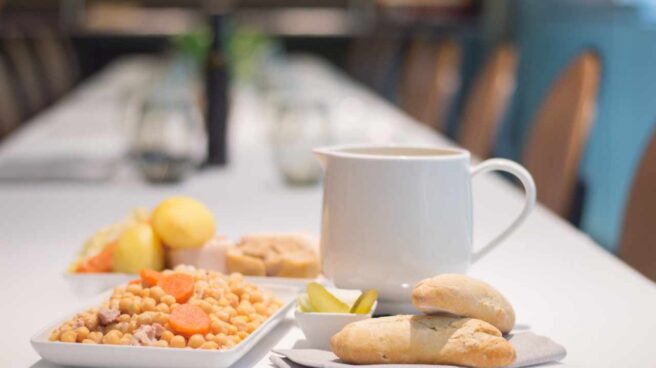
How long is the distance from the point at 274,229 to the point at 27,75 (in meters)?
4.70

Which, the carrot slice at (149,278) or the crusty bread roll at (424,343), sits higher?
the carrot slice at (149,278)

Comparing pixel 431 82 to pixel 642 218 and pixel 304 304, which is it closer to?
pixel 642 218

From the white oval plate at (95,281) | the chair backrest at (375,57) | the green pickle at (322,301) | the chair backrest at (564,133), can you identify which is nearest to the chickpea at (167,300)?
the green pickle at (322,301)

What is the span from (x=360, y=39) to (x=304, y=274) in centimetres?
737

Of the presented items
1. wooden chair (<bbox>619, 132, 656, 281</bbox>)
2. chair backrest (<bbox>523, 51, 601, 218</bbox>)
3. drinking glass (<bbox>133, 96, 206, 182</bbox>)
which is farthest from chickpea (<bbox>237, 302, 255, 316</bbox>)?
chair backrest (<bbox>523, 51, 601, 218</bbox>)

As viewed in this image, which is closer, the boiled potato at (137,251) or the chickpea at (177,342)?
the chickpea at (177,342)

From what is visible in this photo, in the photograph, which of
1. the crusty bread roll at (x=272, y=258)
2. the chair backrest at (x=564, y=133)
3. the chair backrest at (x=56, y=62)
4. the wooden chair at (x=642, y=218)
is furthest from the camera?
the chair backrest at (x=56, y=62)

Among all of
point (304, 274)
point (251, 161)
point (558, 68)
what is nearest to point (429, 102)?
point (558, 68)

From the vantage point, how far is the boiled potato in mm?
1024

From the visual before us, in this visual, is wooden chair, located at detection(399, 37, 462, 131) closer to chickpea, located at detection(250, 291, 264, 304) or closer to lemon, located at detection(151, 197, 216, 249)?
lemon, located at detection(151, 197, 216, 249)

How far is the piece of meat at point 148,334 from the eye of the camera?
76cm

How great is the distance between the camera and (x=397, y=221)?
34.7 inches

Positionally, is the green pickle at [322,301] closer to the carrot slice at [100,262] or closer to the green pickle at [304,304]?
the green pickle at [304,304]

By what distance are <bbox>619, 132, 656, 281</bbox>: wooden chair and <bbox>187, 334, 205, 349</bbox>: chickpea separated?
2.89 ft
